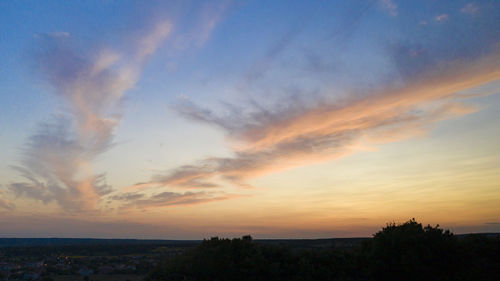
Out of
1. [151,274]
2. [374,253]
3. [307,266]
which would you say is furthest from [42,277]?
[374,253]

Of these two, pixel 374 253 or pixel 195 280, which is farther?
pixel 374 253

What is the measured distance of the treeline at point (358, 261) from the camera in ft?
62.5

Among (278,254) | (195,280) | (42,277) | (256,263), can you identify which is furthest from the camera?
(42,277)

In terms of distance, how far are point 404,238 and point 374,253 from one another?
1856mm

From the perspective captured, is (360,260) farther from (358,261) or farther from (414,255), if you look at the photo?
(414,255)

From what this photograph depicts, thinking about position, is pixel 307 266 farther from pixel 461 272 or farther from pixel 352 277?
pixel 461 272

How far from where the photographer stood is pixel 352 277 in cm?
1914

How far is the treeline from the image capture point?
1905 centimetres

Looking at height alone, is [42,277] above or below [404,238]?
below

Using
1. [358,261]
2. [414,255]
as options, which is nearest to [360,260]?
[358,261]

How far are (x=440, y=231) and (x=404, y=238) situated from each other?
2.81 meters

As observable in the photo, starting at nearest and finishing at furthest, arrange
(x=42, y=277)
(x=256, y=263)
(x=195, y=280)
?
1. (x=195, y=280)
2. (x=256, y=263)
3. (x=42, y=277)

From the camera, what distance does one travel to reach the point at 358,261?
20.4 m

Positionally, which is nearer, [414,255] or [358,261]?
[414,255]
